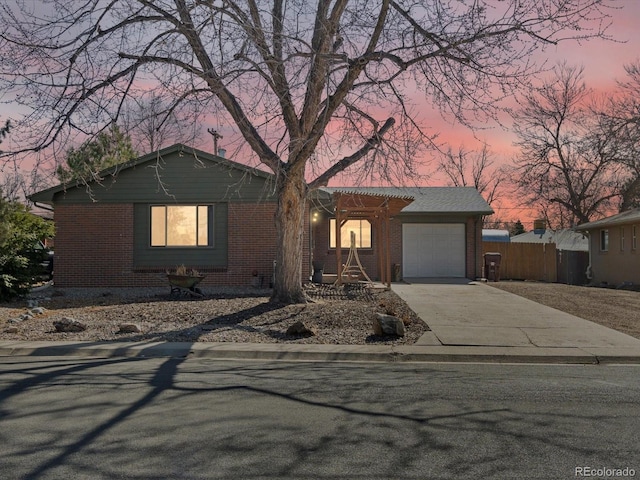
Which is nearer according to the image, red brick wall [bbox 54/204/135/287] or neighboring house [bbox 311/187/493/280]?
red brick wall [bbox 54/204/135/287]

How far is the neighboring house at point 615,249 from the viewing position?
2292 centimetres

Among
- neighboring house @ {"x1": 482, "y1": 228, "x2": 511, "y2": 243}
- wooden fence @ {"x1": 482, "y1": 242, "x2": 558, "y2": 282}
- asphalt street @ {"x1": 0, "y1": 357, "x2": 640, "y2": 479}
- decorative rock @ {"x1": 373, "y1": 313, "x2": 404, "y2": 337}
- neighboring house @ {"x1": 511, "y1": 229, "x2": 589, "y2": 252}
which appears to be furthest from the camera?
neighboring house @ {"x1": 511, "y1": 229, "x2": 589, "y2": 252}

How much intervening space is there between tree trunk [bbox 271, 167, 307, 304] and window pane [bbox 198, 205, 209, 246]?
6.08m

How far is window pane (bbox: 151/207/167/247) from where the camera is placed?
60.7 ft

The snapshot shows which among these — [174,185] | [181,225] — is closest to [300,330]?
[181,225]

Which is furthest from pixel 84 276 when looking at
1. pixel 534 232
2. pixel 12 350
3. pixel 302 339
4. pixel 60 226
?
pixel 534 232

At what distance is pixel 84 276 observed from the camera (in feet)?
60.1

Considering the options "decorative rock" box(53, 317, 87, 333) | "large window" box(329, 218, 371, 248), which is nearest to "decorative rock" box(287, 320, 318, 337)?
"decorative rock" box(53, 317, 87, 333)

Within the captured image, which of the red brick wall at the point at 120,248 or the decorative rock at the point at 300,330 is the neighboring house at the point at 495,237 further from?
the decorative rock at the point at 300,330

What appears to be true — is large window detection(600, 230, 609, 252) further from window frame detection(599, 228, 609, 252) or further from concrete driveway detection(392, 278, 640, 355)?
concrete driveway detection(392, 278, 640, 355)

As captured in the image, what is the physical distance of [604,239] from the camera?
2633 centimetres

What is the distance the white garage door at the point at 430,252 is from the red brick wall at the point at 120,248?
692 centimetres

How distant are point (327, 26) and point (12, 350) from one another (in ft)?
26.3

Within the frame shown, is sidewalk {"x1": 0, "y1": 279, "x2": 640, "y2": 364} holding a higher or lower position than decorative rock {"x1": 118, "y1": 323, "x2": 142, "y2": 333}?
lower
